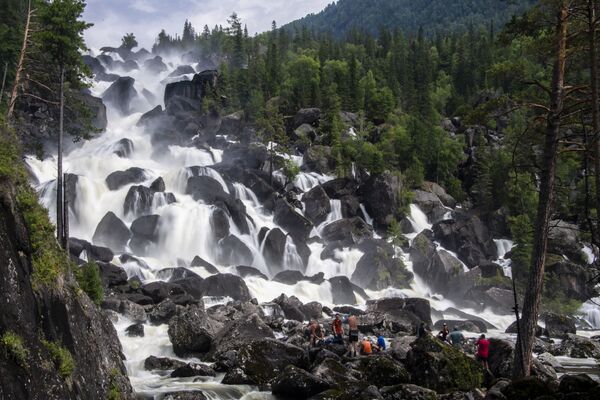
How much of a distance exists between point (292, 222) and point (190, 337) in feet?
101

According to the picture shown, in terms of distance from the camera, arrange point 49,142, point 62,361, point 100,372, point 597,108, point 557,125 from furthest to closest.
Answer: point 49,142 → point 557,125 → point 100,372 → point 597,108 → point 62,361

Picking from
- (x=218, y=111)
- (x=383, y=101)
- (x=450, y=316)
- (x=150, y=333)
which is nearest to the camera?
(x=150, y=333)

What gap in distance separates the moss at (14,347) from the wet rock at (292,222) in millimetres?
43103

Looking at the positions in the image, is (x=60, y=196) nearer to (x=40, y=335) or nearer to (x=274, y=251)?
(x=40, y=335)

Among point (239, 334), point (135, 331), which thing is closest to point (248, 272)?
point (135, 331)

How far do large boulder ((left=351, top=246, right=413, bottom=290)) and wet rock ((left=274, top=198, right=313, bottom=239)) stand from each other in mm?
7001

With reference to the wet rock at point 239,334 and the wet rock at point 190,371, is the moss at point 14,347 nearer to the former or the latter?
the wet rock at point 190,371

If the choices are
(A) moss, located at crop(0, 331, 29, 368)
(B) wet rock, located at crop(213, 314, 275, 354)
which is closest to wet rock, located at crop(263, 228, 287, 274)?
(B) wet rock, located at crop(213, 314, 275, 354)

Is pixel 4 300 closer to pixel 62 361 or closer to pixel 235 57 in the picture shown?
pixel 62 361

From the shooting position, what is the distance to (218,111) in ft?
267

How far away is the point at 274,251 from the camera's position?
46125 millimetres

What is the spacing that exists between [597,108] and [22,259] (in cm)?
1209

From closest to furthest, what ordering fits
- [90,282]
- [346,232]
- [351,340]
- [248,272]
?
[90,282]
[351,340]
[248,272]
[346,232]

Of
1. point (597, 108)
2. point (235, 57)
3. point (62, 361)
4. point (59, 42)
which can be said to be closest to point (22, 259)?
point (62, 361)
